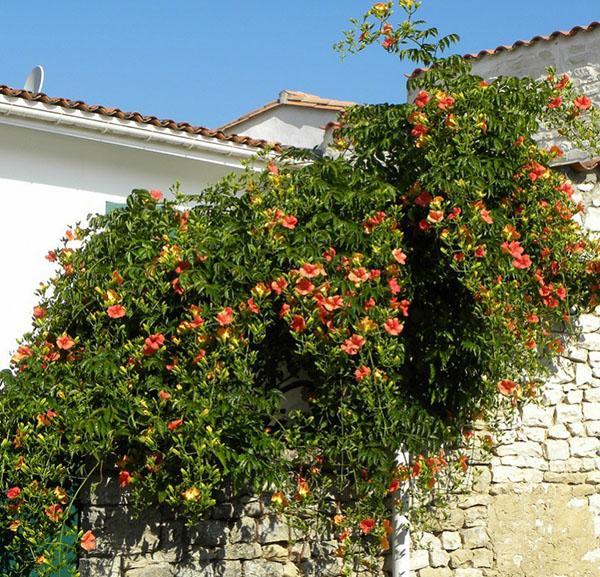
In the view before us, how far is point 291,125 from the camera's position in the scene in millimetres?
17719

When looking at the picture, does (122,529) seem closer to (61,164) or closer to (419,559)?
(419,559)

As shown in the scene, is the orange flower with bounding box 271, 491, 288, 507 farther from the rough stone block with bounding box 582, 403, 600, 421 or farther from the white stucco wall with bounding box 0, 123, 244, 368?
the white stucco wall with bounding box 0, 123, 244, 368

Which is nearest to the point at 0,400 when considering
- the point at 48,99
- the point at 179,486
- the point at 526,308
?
the point at 179,486

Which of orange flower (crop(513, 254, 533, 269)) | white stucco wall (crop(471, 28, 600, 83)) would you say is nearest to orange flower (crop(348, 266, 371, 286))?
orange flower (crop(513, 254, 533, 269))

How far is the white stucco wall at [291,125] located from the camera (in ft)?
57.2

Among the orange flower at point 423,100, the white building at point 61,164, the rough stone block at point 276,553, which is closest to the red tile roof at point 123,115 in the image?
the white building at point 61,164

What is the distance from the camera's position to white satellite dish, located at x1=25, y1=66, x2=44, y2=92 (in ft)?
38.6

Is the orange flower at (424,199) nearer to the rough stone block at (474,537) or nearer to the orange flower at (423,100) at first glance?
the orange flower at (423,100)

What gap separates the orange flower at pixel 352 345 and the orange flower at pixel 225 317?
780mm

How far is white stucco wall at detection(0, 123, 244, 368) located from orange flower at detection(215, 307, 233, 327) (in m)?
4.23

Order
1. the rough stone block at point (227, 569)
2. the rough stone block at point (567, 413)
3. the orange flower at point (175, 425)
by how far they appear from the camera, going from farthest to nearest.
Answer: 1. the rough stone block at point (567, 413)
2. the rough stone block at point (227, 569)
3. the orange flower at point (175, 425)

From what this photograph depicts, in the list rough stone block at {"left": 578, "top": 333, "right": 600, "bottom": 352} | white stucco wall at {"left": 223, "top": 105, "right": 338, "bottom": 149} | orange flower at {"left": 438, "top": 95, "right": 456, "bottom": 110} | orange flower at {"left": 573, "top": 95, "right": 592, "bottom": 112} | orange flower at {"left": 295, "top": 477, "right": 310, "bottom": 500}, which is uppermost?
white stucco wall at {"left": 223, "top": 105, "right": 338, "bottom": 149}

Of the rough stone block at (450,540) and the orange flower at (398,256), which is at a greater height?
the orange flower at (398,256)

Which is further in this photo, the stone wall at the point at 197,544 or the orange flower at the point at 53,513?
the stone wall at the point at 197,544
